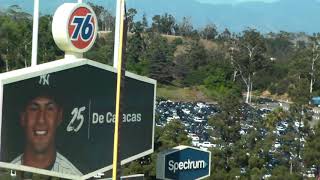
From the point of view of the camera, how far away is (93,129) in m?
10.2

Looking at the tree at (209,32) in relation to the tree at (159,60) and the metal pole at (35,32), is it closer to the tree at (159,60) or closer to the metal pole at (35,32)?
the tree at (159,60)

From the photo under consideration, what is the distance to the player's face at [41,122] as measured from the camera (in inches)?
363

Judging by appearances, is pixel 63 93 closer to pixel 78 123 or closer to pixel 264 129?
pixel 78 123

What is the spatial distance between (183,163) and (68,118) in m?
2.85

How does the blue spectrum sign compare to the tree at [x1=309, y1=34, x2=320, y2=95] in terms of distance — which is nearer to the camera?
the blue spectrum sign

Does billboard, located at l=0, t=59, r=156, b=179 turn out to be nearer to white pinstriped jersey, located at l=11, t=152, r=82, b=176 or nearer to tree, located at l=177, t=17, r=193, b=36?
white pinstriped jersey, located at l=11, t=152, r=82, b=176

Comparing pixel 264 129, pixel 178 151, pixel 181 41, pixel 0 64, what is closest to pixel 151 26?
pixel 181 41

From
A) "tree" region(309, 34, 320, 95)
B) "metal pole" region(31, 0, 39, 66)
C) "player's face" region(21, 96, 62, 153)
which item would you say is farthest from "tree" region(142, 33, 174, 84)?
"player's face" region(21, 96, 62, 153)

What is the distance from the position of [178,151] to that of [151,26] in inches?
3876

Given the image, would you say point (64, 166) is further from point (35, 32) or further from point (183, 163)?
point (183, 163)

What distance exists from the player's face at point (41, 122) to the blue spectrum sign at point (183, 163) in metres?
2.53

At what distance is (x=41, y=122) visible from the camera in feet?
30.9

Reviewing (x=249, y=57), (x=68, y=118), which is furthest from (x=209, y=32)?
(x=68, y=118)

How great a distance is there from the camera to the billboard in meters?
9.04
